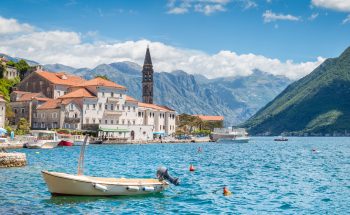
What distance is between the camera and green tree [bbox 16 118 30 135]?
102 meters

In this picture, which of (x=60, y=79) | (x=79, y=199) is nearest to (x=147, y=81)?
(x=60, y=79)

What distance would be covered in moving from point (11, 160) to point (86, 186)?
18251 millimetres

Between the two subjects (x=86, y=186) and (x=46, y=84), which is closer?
(x=86, y=186)

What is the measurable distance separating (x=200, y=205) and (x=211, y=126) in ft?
567

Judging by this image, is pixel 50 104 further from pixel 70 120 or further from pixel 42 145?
pixel 42 145

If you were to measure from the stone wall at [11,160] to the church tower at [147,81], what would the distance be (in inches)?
4864

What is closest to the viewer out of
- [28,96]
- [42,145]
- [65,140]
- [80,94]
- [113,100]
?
[42,145]

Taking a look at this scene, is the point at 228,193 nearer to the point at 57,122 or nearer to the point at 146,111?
the point at 57,122

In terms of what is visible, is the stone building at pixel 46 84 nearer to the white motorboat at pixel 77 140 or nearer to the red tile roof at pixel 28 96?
the red tile roof at pixel 28 96

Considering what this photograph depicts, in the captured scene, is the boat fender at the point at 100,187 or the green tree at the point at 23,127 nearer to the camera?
the boat fender at the point at 100,187

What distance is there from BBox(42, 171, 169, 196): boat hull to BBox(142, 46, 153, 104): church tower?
13918cm

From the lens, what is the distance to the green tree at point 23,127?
102 meters

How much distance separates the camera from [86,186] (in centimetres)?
2791

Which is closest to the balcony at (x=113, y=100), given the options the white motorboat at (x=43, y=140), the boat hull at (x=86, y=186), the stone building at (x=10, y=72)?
the white motorboat at (x=43, y=140)
